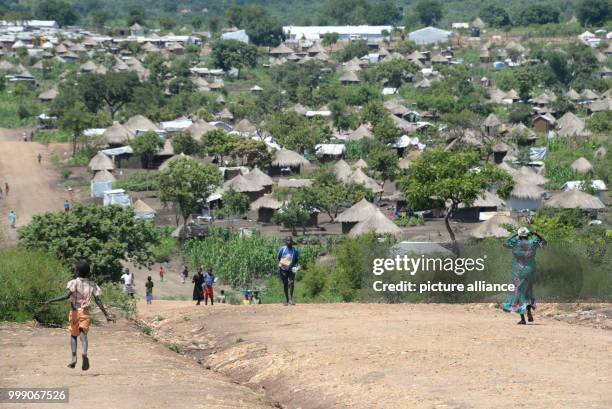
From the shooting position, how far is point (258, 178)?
155 ft

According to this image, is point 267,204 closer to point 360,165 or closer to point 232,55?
point 360,165

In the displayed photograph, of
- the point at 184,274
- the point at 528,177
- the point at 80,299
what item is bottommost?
the point at 184,274

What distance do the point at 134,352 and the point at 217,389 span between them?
227cm

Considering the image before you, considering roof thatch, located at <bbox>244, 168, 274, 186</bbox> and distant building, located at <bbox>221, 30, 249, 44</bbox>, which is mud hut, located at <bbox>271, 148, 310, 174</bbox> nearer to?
roof thatch, located at <bbox>244, 168, 274, 186</bbox>

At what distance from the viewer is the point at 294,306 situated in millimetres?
18047

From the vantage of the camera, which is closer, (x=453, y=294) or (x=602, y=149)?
(x=453, y=294)

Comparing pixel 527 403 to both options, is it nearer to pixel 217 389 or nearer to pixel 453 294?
pixel 217 389

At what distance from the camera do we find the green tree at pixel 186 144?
181ft

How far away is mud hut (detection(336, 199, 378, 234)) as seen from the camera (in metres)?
40.8

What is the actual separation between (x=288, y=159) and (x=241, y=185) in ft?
22.4

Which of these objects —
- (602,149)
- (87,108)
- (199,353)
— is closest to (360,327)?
(199,353)

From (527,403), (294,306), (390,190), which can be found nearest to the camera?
(527,403)

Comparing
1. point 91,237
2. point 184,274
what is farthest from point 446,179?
point 91,237

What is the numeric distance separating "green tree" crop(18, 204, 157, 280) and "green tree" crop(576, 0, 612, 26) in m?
88.6
